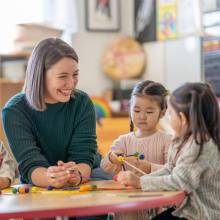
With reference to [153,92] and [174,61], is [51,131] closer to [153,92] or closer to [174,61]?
[153,92]

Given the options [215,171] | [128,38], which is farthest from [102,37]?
[215,171]

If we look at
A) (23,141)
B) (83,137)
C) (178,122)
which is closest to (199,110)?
(178,122)

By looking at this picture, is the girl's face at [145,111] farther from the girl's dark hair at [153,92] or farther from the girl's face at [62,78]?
the girl's face at [62,78]

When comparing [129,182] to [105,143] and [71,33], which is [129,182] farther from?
[71,33]

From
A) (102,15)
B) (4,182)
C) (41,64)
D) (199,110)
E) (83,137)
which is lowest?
(4,182)

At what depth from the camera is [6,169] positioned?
5.57 feet

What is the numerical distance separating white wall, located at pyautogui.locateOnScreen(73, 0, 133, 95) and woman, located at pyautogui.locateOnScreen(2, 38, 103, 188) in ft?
9.20

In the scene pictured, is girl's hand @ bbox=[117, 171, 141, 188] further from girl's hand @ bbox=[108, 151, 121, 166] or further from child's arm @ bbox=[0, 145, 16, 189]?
child's arm @ bbox=[0, 145, 16, 189]

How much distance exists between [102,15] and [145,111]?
301 centimetres

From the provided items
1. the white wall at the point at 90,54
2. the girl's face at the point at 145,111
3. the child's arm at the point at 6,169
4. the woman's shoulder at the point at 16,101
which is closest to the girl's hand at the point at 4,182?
the child's arm at the point at 6,169

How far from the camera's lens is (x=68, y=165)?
1.62m

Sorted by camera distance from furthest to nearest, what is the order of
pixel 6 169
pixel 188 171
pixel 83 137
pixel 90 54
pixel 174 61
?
pixel 90 54
pixel 174 61
pixel 83 137
pixel 6 169
pixel 188 171

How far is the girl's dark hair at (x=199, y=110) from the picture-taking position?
1.46 metres

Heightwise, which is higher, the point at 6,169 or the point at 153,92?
the point at 153,92
